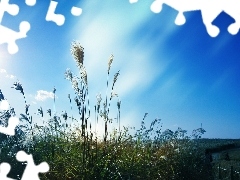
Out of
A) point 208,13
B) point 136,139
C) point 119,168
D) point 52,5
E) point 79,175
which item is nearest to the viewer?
point 208,13

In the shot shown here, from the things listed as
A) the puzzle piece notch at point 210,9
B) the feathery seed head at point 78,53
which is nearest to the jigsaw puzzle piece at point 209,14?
the puzzle piece notch at point 210,9

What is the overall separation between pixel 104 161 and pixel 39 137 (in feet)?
4.46

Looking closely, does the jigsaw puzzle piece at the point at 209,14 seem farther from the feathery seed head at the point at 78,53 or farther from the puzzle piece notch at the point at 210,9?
the feathery seed head at the point at 78,53

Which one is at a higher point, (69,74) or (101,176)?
(69,74)

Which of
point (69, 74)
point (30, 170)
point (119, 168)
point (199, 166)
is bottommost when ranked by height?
point (30, 170)

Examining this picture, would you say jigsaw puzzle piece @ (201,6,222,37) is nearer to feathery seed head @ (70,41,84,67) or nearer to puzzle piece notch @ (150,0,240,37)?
puzzle piece notch @ (150,0,240,37)

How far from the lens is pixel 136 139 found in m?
6.80

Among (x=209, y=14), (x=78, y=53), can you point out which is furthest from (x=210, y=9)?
(x=78, y=53)

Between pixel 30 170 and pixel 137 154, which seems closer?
pixel 30 170

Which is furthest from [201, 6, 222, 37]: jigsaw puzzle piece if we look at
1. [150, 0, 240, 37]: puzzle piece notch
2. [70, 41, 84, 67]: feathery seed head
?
[70, 41, 84, 67]: feathery seed head

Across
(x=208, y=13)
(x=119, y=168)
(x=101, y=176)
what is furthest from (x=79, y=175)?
(x=208, y=13)

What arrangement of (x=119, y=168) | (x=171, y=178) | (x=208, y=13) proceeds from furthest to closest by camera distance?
(x=171, y=178) < (x=119, y=168) < (x=208, y=13)

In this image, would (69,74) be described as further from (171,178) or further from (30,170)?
(171,178)

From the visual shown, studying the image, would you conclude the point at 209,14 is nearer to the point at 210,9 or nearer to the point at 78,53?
the point at 210,9
